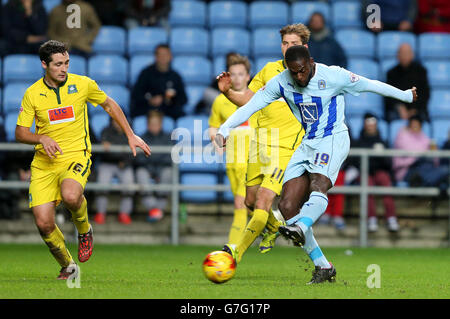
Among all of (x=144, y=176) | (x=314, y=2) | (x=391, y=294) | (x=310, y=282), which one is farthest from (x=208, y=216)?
(x=391, y=294)

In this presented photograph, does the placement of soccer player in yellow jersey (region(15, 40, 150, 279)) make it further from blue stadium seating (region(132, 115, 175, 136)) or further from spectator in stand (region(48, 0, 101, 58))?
spectator in stand (region(48, 0, 101, 58))

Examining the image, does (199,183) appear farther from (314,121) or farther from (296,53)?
(296,53)

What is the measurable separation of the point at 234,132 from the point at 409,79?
14.4ft

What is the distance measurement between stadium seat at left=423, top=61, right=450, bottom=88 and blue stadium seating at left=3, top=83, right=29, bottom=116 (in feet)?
21.8

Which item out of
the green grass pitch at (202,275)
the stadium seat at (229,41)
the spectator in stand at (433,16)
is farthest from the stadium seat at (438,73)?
the green grass pitch at (202,275)

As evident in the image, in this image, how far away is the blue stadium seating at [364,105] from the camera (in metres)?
14.3

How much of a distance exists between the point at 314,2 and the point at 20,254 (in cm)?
739

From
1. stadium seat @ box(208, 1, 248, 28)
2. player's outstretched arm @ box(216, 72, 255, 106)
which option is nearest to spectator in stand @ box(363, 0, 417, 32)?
stadium seat @ box(208, 1, 248, 28)

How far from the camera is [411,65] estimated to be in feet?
46.5

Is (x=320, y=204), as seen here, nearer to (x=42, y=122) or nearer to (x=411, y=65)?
(x=42, y=122)

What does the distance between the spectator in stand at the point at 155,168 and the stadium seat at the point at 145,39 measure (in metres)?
2.20

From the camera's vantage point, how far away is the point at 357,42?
50.5 feet


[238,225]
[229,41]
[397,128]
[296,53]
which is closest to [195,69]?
[229,41]

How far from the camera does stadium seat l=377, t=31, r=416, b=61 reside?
15.4 meters
